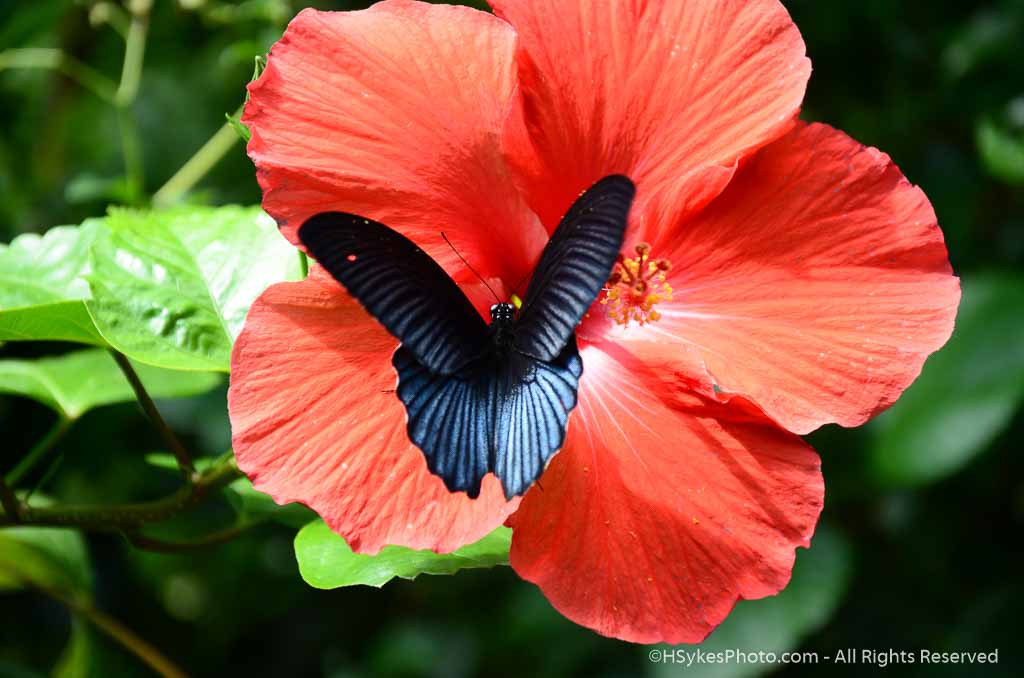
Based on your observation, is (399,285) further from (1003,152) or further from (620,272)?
(1003,152)

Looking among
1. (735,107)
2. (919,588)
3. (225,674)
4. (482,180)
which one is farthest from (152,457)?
(919,588)

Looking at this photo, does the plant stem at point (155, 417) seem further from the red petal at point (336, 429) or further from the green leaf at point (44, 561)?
the green leaf at point (44, 561)

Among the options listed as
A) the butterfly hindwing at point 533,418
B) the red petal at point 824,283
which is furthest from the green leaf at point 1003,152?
the butterfly hindwing at point 533,418

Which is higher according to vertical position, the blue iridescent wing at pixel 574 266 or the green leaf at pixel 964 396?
the blue iridescent wing at pixel 574 266

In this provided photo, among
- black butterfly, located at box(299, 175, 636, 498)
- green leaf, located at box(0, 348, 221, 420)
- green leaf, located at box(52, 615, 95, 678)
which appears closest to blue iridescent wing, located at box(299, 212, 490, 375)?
black butterfly, located at box(299, 175, 636, 498)

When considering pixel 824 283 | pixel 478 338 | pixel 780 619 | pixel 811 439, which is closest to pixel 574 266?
pixel 478 338
